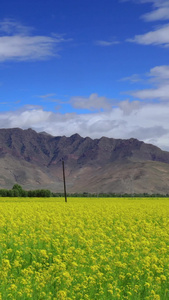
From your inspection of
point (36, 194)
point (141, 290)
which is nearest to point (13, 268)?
point (141, 290)

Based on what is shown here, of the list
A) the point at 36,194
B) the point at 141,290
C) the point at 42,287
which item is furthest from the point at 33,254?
the point at 36,194

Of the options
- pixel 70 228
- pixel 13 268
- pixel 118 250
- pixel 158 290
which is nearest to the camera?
pixel 158 290

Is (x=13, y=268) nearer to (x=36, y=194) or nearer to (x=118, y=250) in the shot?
(x=118, y=250)

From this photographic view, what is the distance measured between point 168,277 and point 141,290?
3.71 feet

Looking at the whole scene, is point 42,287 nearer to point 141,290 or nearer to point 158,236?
point 141,290

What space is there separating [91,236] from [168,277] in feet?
17.9

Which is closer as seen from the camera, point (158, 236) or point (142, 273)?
point (142, 273)

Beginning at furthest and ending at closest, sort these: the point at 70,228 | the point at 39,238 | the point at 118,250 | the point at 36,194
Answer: the point at 36,194 → the point at 70,228 → the point at 39,238 → the point at 118,250

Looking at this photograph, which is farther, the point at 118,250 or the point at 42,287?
the point at 118,250

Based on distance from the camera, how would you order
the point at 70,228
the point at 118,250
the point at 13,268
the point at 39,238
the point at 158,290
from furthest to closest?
1. the point at 70,228
2. the point at 39,238
3. the point at 118,250
4. the point at 13,268
5. the point at 158,290

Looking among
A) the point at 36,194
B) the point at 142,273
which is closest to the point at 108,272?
the point at 142,273

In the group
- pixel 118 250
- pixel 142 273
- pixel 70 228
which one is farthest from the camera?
pixel 70 228

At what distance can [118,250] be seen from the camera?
12758 millimetres

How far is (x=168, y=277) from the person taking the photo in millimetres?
10500
